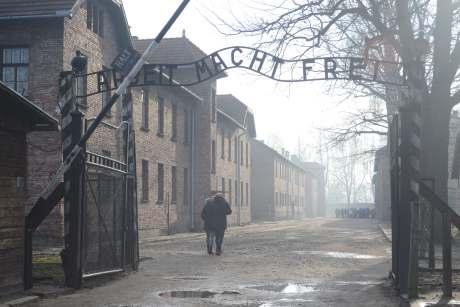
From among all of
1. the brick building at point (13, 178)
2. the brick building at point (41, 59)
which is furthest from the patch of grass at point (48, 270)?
the brick building at point (41, 59)

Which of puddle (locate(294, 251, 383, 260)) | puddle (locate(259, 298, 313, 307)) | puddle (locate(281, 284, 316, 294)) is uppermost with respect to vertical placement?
puddle (locate(259, 298, 313, 307))

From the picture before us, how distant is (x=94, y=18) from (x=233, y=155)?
86.3 ft

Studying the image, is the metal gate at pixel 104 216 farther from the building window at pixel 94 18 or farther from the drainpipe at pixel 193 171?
the drainpipe at pixel 193 171

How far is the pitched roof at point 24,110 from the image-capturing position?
9.60m

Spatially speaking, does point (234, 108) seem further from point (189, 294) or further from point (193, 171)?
point (189, 294)

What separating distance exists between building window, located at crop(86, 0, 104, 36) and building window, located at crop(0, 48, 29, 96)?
2901 mm

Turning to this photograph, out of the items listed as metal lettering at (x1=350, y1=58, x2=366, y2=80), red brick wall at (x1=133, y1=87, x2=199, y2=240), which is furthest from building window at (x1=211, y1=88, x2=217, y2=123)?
metal lettering at (x1=350, y1=58, x2=366, y2=80)

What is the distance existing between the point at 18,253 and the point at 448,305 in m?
6.55

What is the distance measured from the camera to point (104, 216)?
12.7m

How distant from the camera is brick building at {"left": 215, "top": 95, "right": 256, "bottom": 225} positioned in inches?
1700

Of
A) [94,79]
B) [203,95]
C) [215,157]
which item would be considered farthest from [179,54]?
[94,79]

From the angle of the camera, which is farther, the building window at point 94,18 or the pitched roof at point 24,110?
the building window at point 94,18

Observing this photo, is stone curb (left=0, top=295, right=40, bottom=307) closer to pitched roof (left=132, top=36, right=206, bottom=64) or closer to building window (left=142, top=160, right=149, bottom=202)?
building window (left=142, top=160, right=149, bottom=202)

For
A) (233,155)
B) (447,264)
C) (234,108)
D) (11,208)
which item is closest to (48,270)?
(11,208)
